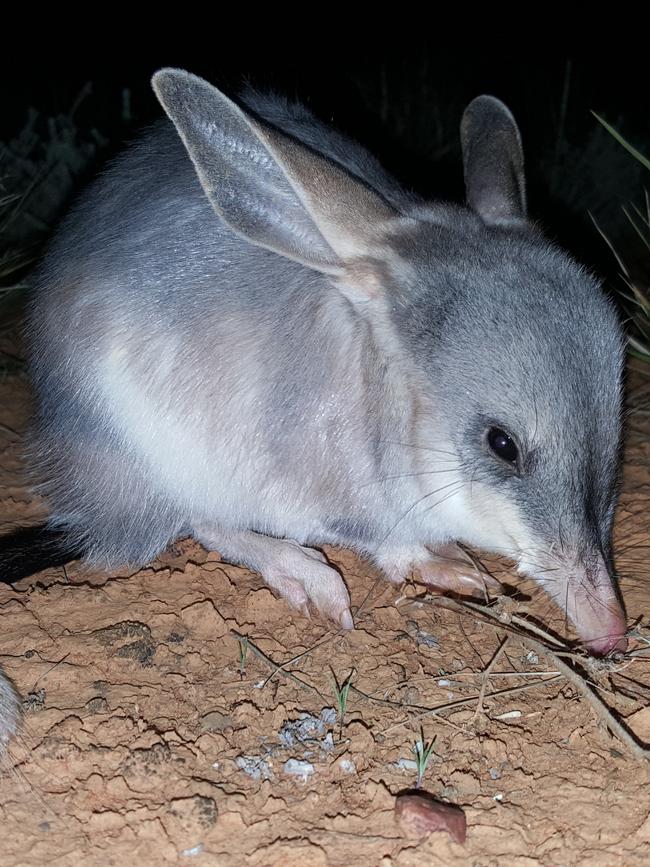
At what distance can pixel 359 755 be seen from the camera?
294cm

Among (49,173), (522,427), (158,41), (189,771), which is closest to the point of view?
(189,771)

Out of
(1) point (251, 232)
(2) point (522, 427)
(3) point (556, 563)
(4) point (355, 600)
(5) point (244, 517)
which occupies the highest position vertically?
(1) point (251, 232)

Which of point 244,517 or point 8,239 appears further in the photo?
point 8,239

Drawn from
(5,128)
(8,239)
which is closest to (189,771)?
(8,239)

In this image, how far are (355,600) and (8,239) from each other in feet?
12.5

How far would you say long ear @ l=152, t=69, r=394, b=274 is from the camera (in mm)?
3014

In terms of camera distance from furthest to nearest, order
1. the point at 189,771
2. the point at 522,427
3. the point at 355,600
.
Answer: the point at 355,600 → the point at 522,427 → the point at 189,771

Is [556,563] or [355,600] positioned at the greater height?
[556,563]

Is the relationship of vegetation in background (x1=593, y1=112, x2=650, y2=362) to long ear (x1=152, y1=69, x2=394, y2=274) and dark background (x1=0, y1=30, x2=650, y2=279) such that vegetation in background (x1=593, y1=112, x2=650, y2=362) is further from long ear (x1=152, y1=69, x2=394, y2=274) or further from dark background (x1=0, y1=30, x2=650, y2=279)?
long ear (x1=152, y1=69, x2=394, y2=274)

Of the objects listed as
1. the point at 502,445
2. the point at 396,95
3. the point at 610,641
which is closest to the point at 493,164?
the point at 502,445

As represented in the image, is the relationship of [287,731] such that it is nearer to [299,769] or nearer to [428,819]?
[299,769]

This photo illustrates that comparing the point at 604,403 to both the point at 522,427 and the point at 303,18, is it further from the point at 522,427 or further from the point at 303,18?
the point at 303,18

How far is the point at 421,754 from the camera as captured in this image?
292 cm

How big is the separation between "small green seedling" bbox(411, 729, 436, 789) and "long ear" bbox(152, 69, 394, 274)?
154cm
